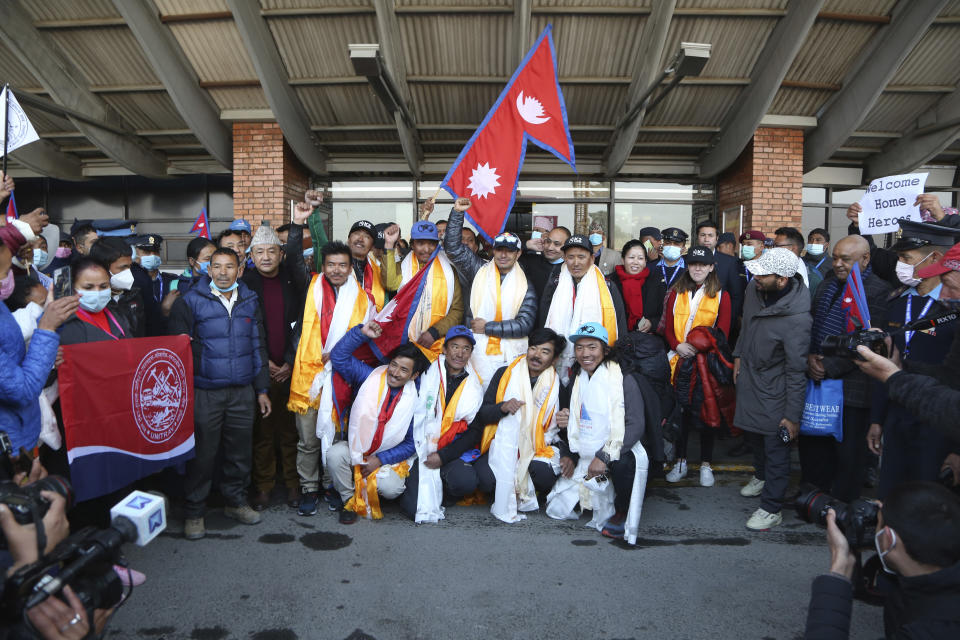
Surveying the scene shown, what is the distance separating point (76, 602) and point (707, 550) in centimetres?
336

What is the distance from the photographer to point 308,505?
4254mm

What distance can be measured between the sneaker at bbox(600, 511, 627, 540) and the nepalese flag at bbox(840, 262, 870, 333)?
2.00 meters

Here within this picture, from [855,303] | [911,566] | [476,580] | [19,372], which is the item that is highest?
[855,303]

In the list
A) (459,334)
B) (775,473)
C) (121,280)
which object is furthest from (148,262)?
(775,473)

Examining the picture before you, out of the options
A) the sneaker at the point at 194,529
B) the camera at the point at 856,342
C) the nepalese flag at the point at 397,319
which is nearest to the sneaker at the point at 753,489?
the camera at the point at 856,342

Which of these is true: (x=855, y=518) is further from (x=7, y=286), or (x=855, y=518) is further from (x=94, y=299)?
(x=7, y=286)

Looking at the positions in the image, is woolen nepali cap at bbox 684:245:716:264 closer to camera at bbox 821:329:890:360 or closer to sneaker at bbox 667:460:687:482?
sneaker at bbox 667:460:687:482

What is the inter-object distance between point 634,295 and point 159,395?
4042 mm

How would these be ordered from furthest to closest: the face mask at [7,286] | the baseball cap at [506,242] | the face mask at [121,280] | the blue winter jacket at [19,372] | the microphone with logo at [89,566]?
the baseball cap at [506,242] < the face mask at [121,280] < the face mask at [7,286] < the blue winter jacket at [19,372] < the microphone with logo at [89,566]

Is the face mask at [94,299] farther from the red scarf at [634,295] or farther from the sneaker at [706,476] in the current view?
the sneaker at [706,476]

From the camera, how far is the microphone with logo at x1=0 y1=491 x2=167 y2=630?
1556mm

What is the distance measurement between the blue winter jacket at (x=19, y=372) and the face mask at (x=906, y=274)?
4439 millimetres

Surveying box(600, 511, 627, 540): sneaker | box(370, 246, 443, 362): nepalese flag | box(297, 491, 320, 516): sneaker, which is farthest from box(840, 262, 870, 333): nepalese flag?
box(297, 491, 320, 516): sneaker

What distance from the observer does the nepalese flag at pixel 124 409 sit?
3.27 m
